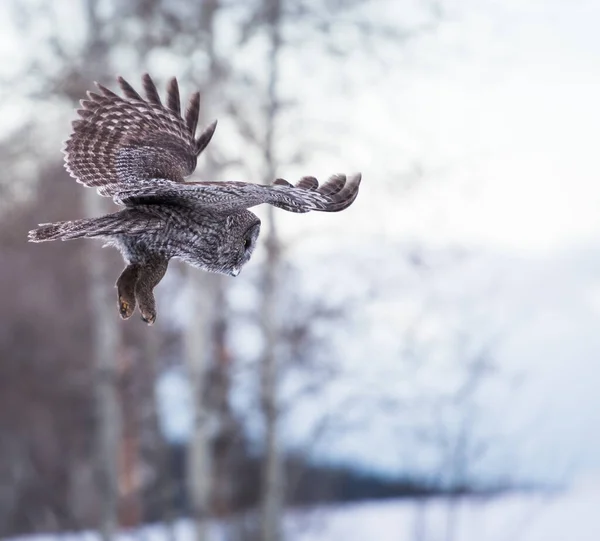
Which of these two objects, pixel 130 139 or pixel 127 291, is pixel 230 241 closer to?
pixel 127 291

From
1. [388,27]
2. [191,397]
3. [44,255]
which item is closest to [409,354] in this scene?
[191,397]

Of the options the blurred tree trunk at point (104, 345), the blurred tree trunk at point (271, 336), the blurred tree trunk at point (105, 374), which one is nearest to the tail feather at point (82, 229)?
the blurred tree trunk at point (271, 336)

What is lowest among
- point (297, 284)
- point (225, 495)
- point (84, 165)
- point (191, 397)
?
point (225, 495)

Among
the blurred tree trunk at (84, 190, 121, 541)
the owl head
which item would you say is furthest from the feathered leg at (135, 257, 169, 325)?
the blurred tree trunk at (84, 190, 121, 541)

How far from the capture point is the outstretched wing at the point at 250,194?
1918 millimetres

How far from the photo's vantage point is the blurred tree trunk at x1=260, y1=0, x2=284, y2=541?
761cm

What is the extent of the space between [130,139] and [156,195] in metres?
0.38

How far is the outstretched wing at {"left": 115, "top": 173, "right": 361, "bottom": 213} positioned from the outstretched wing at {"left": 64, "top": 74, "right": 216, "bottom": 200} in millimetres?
158

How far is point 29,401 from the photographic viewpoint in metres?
13.2

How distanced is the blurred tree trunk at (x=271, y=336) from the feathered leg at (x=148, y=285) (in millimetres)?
4989

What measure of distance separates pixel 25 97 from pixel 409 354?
3.75 metres

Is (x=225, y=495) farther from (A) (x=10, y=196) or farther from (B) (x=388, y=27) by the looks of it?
(B) (x=388, y=27)

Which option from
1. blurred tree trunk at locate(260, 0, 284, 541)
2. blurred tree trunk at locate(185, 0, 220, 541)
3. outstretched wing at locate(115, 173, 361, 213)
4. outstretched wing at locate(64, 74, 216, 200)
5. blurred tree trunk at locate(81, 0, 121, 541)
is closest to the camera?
outstretched wing at locate(115, 173, 361, 213)

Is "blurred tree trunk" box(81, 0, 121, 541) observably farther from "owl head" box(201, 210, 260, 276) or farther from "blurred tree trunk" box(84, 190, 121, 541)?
"owl head" box(201, 210, 260, 276)
